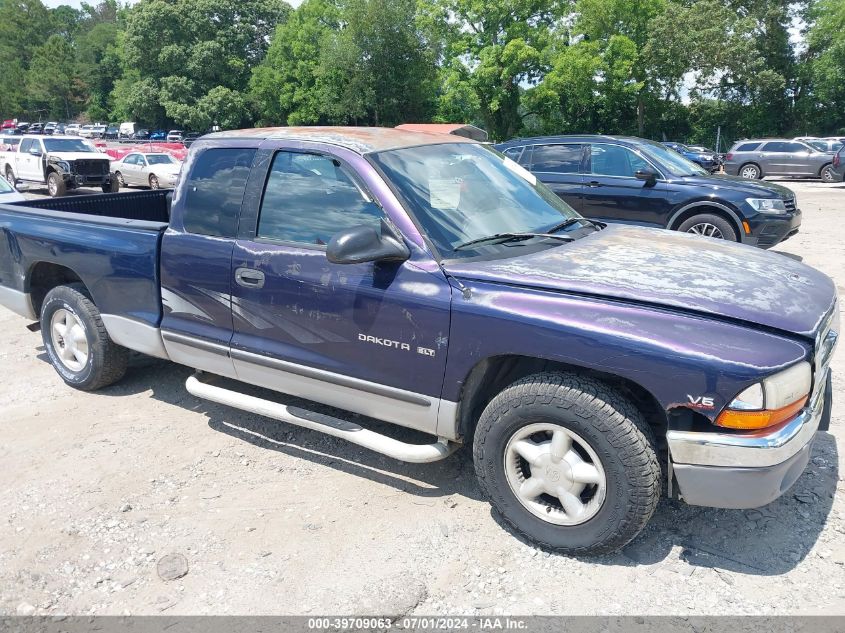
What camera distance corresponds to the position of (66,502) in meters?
3.59

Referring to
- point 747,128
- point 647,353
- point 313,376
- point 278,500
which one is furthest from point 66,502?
point 747,128

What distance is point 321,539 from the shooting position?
10.6 feet

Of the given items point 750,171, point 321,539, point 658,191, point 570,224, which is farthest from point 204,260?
point 750,171

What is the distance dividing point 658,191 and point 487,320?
6.73 metres

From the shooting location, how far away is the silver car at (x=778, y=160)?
23516 millimetres

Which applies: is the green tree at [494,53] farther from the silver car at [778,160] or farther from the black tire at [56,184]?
the black tire at [56,184]

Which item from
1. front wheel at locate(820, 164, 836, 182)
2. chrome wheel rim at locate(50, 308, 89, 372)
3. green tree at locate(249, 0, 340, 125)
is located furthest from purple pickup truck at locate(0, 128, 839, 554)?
green tree at locate(249, 0, 340, 125)

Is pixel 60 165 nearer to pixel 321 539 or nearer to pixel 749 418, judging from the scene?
pixel 321 539

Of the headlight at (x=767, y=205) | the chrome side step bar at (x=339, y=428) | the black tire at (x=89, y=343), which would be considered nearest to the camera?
the chrome side step bar at (x=339, y=428)

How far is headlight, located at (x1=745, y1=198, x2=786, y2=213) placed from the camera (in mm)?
8531

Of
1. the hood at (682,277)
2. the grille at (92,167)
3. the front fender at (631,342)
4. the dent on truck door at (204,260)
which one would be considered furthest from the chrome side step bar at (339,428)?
the grille at (92,167)

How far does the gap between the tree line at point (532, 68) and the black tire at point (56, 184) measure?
27.8 meters

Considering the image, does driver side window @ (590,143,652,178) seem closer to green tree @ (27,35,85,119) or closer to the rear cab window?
the rear cab window

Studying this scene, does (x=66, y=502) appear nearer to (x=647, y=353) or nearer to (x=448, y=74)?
(x=647, y=353)
